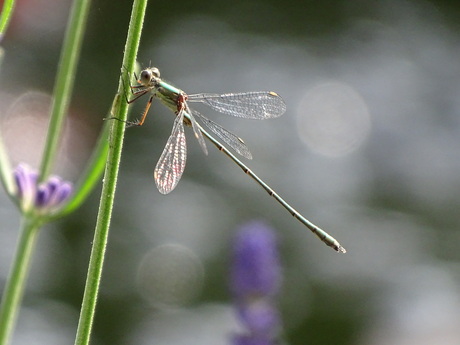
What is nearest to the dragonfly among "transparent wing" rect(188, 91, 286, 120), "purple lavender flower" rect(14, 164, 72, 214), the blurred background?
"transparent wing" rect(188, 91, 286, 120)

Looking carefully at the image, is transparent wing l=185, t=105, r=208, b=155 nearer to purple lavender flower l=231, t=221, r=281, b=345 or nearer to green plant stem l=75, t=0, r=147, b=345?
purple lavender flower l=231, t=221, r=281, b=345

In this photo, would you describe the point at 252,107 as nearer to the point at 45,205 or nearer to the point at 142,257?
the point at 45,205

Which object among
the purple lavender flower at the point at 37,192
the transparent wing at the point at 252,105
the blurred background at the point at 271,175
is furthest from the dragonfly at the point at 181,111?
the blurred background at the point at 271,175

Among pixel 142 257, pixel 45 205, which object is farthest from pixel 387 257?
pixel 45 205

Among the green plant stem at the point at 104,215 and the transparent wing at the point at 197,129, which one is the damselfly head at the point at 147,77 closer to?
the transparent wing at the point at 197,129

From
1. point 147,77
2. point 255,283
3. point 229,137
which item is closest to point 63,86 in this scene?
point 147,77
